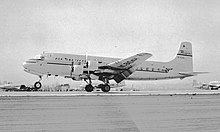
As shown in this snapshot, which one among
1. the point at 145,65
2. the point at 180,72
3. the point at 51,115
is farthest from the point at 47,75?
the point at 51,115

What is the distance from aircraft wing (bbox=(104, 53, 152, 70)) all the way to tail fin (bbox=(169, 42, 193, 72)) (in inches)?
326

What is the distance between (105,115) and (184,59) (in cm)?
2468

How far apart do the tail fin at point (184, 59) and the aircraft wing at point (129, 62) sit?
8289mm

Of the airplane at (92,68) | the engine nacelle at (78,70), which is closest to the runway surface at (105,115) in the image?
the airplane at (92,68)

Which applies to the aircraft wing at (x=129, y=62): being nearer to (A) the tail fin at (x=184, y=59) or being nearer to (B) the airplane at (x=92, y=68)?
Result: (B) the airplane at (x=92, y=68)

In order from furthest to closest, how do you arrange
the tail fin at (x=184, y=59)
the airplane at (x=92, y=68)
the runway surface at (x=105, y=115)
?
the tail fin at (x=184, y=59), the airplane at (x=92, y=68), the runway surface at (x=105, y=115)

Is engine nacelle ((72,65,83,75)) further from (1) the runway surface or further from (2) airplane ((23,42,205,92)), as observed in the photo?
(1) the runway surface

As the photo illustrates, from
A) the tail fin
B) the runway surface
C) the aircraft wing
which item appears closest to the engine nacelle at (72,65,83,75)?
the aircraft wing

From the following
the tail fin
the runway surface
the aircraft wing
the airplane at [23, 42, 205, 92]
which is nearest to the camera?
the runway surface

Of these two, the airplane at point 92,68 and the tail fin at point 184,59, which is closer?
the airplane at point 92,68

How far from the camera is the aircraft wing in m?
22.2

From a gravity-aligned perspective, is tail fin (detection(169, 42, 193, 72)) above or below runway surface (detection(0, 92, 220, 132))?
above

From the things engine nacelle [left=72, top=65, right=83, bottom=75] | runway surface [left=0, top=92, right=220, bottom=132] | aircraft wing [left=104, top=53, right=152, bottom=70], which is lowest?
runway surface [left=0, top=92, right=220, bottom=132]

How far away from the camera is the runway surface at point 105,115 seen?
23.4 feet
